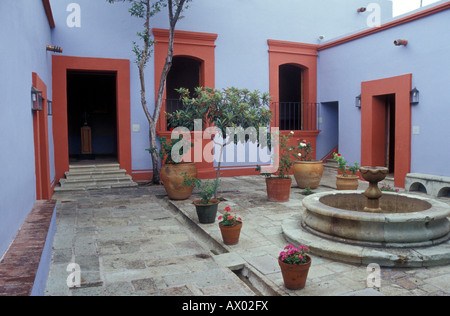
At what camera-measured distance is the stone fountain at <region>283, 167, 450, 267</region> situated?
3.78 meters

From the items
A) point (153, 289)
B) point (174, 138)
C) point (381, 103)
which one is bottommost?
point (153, 289)

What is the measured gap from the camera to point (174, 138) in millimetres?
7203

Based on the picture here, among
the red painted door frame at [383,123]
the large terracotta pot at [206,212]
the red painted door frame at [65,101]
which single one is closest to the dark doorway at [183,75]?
the red painted door frame at [65,101]

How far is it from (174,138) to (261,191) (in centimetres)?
235

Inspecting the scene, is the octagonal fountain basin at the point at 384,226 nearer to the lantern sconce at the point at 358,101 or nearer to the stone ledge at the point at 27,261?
the stone ledge at the point at 27,261

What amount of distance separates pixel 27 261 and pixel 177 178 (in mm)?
4207

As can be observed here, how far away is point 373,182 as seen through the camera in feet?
15.6

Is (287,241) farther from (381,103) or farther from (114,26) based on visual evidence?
(114,26)

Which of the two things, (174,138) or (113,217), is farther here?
(174,138)

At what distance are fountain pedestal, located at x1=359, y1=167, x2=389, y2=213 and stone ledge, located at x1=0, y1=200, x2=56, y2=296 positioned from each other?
12.3 ft

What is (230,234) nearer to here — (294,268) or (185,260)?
(185,260)
